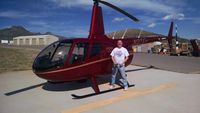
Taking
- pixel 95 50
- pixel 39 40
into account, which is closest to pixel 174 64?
pixel 95 50

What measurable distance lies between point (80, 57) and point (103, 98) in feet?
5.60

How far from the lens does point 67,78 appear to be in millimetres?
7746

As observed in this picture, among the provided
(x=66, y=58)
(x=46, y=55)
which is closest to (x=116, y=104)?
(x=66, y=58)

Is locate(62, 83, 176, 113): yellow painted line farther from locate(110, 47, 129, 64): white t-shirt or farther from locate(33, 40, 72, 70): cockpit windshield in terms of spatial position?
locate(33, 40, 72, 70): cockpit windshield

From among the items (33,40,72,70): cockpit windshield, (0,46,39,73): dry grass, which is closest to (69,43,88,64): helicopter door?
(33,40,72,70): cockpit windshield

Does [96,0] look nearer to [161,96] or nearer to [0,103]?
[161,96]

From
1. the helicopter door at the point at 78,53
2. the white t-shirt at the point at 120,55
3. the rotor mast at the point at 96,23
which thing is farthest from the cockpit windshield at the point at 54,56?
the white t-shirt at the point at 120,55

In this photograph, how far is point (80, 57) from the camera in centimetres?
791

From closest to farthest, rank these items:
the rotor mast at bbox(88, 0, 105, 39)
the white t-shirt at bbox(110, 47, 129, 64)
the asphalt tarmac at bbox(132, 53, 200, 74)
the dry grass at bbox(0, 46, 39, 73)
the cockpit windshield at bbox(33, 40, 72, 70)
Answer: the cockpit windshield at bbox(33, 40, 72, 70) < the white t-shirt at bbox(110, 47, 129, 64) < the rotor mast at bbox(88, 0, 105, 39) < the asphalt tarmac at bbox(132, 53, 200, 74) < the dry grass at bbox(0, 46, 39, 73)

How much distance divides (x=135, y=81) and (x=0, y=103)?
18.2 ft

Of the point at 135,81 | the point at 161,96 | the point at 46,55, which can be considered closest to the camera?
the point at 161,96

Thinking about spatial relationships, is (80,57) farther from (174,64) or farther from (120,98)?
(174,64)

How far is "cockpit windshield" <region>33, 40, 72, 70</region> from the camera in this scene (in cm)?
743

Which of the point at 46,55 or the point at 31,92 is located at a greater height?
the point at 46,55
